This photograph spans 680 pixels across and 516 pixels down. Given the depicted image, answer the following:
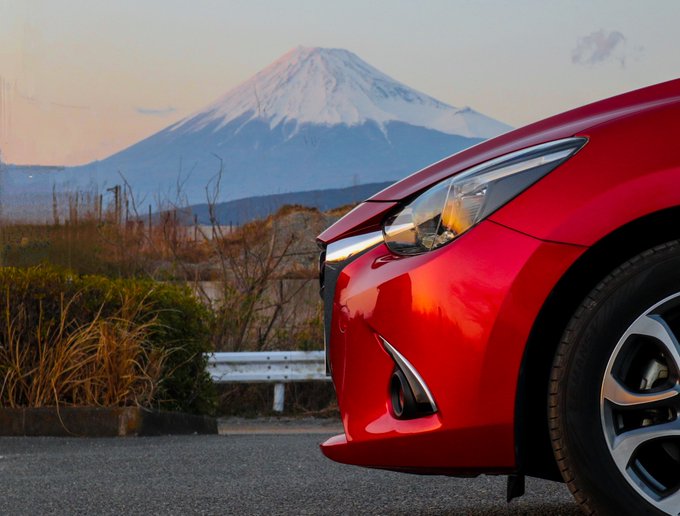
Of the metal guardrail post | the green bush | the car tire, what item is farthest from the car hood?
the metal guardrail post

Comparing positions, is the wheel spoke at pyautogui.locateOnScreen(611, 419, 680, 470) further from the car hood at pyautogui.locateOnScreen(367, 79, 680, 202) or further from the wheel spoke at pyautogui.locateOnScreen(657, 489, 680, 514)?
the car hood at pyautogui.locateOnScreen(367, 79, 680, 202)

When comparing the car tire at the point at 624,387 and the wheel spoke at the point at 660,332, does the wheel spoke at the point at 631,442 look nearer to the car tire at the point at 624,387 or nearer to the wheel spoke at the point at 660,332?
the car tire at the point at 624,387

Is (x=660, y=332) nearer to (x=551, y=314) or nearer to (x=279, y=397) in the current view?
(x=551, y=314)

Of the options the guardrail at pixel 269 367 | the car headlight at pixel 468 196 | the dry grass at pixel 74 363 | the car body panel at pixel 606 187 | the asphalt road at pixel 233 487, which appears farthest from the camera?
the guardrail at pixel 269 367

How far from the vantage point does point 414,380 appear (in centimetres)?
299

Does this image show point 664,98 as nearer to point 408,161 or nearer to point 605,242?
point 605,242

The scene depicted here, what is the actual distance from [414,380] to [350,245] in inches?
18.4

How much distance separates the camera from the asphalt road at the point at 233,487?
4184mm

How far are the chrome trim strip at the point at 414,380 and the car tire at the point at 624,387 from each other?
1.14 feet

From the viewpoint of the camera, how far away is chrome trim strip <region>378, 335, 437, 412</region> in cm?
297

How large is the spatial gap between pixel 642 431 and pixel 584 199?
60cm

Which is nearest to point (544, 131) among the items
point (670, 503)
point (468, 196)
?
point (468, 196)

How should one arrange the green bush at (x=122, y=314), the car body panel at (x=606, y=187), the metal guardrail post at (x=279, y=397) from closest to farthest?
the car body panel at (x=606, y=187)
the green bush at (x=122, y=314)
the metal guardrail post at (x=279, y=397)

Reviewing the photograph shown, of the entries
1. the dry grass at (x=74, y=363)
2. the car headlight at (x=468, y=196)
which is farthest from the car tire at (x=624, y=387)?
the dry grass at (x=74, y=363)
